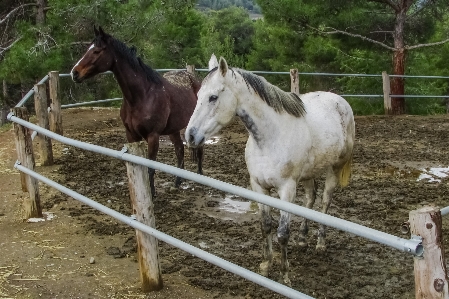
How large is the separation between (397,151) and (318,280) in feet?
14.0

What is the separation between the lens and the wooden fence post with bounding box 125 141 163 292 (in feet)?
10.2

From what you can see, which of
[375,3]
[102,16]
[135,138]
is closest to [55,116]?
[135,138]

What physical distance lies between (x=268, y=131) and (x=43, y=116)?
4073mm

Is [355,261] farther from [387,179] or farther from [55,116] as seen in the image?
[55,116]

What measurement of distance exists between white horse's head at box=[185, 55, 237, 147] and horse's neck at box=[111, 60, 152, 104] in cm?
228

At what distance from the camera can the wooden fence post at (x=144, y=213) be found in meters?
3.11

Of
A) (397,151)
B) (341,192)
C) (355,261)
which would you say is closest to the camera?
(355,261)

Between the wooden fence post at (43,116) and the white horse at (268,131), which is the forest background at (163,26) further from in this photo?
the white horse at (268,131)

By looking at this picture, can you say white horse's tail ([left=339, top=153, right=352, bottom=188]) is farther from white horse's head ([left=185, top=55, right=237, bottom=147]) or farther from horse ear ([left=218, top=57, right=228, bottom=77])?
horse ear ([left=218, top=57, right=228, bottom=77])

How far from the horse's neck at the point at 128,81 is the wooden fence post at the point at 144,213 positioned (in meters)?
2.28

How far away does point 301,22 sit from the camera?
1163 cm

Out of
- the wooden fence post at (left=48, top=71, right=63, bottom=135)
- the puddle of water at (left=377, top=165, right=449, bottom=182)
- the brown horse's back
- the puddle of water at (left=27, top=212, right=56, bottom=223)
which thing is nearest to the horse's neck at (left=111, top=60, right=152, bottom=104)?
the brown horse's back

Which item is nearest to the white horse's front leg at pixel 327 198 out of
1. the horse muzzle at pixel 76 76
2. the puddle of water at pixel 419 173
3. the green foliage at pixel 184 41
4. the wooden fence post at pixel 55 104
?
the puddle of water at pixel 419 173

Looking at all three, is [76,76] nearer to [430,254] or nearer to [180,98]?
[180,98]
